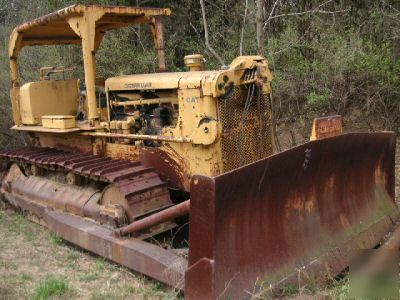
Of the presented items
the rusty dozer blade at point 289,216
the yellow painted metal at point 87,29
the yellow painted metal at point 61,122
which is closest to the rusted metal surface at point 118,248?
the rusty dozer blade at point 289,216

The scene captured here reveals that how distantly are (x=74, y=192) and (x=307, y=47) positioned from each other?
6.06 meters

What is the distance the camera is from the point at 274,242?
3.60 metres

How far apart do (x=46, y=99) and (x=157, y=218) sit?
334 centimetres

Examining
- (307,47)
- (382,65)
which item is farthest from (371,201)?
(307,47)

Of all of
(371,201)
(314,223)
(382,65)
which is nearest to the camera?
(314,223)

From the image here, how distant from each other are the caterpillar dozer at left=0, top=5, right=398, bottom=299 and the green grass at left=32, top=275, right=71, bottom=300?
0.52 m

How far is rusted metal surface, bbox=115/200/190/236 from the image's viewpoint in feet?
Result: 12.0

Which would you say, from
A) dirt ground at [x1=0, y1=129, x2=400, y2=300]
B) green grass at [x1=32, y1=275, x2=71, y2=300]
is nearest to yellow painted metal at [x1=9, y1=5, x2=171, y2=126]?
dirt ground at [x1=0, y1=129, x2=400, y2=300]

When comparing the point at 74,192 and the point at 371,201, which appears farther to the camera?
the point at 74,192

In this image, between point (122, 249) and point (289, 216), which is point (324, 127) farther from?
point (122, 249)

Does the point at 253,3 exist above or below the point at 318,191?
above

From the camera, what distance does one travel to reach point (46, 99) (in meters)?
6.54

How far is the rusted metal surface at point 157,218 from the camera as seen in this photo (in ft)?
12.0

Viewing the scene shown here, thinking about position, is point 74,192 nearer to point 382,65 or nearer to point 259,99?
point 259,99
